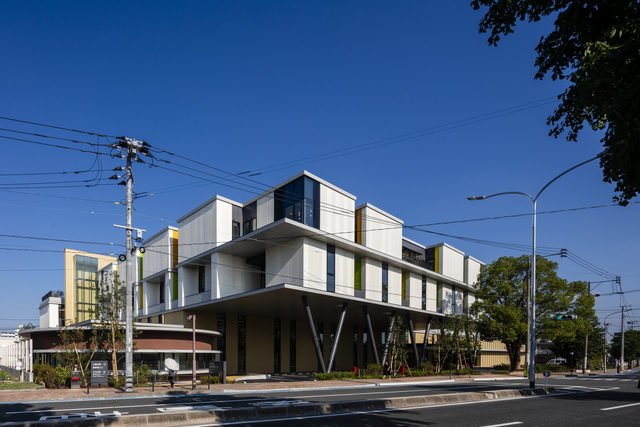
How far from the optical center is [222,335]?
143ft

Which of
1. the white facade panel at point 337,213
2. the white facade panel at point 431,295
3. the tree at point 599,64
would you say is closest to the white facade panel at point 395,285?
the white facade panel at point 431,295

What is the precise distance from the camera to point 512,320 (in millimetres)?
46938

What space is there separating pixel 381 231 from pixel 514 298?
60.7 ft

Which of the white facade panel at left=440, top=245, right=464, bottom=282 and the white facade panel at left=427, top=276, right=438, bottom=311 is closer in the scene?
the white facade panel at left=427, top=276, right=438, bottom=311

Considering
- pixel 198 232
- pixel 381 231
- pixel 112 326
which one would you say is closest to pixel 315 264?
pixel 381 231

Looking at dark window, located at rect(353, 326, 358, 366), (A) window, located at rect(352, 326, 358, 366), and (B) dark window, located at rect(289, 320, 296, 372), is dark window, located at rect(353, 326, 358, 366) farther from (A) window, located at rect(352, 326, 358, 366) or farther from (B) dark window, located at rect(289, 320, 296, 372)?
(B) dark window, located at rect(289, 320, 296, 372)

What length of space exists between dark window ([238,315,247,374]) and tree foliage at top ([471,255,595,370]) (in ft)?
77.8

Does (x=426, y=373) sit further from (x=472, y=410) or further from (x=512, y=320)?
(x=472, y=410)

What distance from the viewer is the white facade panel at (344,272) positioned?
36.8 m

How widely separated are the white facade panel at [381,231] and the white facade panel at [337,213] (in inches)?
50.5

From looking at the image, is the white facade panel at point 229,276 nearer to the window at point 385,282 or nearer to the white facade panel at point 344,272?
the white facade panel at point 344,272

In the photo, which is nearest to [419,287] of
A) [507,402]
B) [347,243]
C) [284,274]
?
[347,243]

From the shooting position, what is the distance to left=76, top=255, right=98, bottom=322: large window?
70.6 m

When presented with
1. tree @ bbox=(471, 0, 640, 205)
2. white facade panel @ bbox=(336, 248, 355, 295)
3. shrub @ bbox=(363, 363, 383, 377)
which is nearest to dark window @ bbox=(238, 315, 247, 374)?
shrub @ bbox=(363, 363, 383, 377)
